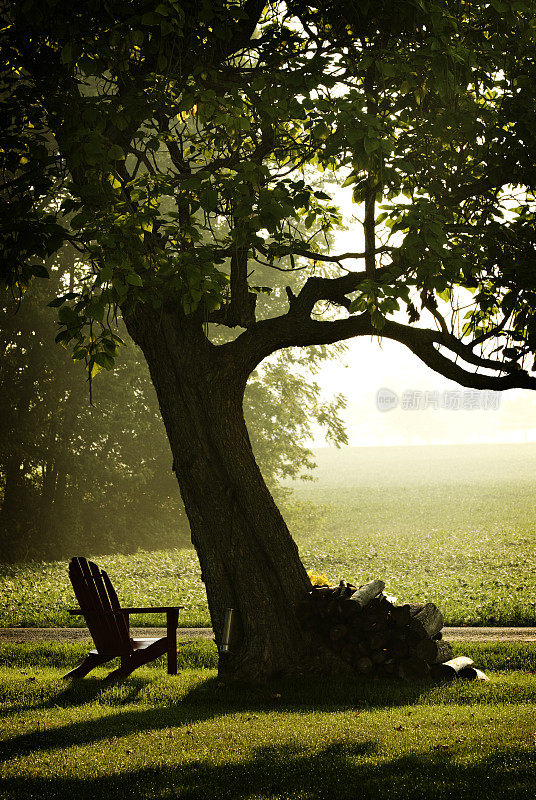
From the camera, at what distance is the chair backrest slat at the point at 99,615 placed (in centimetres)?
950

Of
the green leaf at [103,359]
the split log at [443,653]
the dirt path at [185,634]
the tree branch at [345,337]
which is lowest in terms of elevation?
the dirt path at [185,634]

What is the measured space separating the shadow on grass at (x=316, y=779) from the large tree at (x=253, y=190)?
3449 millimetres

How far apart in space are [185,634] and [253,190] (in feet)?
28.4

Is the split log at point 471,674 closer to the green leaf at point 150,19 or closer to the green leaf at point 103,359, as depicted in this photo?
the green leaf at point 103,359

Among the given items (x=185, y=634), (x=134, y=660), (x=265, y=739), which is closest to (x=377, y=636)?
(x=134, y=660)

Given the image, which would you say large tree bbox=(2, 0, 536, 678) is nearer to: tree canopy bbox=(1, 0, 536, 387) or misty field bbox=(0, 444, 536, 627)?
tree canopy bbox=(1, 0, 536, 387)

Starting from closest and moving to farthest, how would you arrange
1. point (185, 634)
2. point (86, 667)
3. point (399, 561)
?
point (86, 667) → point (185, 634) → point (399, 561)

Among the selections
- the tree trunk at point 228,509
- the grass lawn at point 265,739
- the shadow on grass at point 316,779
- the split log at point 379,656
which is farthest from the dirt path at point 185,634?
the shadow on grass at point 316,779

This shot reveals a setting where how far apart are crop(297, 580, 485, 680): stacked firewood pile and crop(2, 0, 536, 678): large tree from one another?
0.86 feet

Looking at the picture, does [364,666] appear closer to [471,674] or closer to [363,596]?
[363,596]

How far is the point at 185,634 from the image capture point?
14.1 metres

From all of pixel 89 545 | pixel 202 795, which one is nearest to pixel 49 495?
pixel 89 545

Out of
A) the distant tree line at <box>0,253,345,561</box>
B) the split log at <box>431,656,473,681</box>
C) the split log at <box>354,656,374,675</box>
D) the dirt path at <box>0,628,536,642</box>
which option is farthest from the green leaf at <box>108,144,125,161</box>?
the distant tree line at <box>0,253,345,561</box>

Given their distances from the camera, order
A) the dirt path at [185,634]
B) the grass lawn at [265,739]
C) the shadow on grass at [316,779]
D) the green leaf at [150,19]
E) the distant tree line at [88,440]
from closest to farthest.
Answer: the shadow on grass at [316,779]
the grass lawn at [265,739]
the green leaf at [150,19]
the dirt path at [185,634]
the distant tree line at [88,440]
